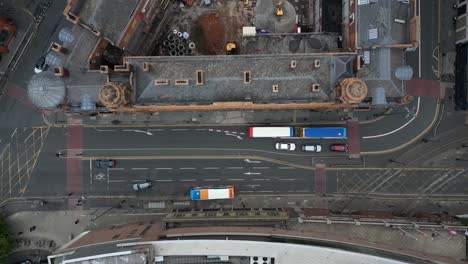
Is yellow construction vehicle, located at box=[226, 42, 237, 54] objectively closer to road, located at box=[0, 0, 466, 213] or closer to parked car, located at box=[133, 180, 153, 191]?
road, located at box=[0, 0, 466, 213]

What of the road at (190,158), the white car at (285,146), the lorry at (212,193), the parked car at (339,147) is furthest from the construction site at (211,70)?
the lorry at (212,193)

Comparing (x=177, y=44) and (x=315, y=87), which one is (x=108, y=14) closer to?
(x=177, y=44)

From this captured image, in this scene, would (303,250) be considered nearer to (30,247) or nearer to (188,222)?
(188,222)

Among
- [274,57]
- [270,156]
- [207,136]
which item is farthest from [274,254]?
[274,57]

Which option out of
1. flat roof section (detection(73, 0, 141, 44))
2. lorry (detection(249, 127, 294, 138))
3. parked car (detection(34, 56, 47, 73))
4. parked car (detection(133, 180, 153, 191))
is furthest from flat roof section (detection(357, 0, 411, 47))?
parked car (detection(34, 56, 47, 73))

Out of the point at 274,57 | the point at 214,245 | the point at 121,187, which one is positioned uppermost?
the point at 274,57

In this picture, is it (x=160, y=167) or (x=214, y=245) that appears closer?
(x=214, y=245)

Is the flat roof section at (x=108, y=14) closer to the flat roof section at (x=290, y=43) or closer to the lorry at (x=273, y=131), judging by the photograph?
the flat roof section at (x=290, y=43)
